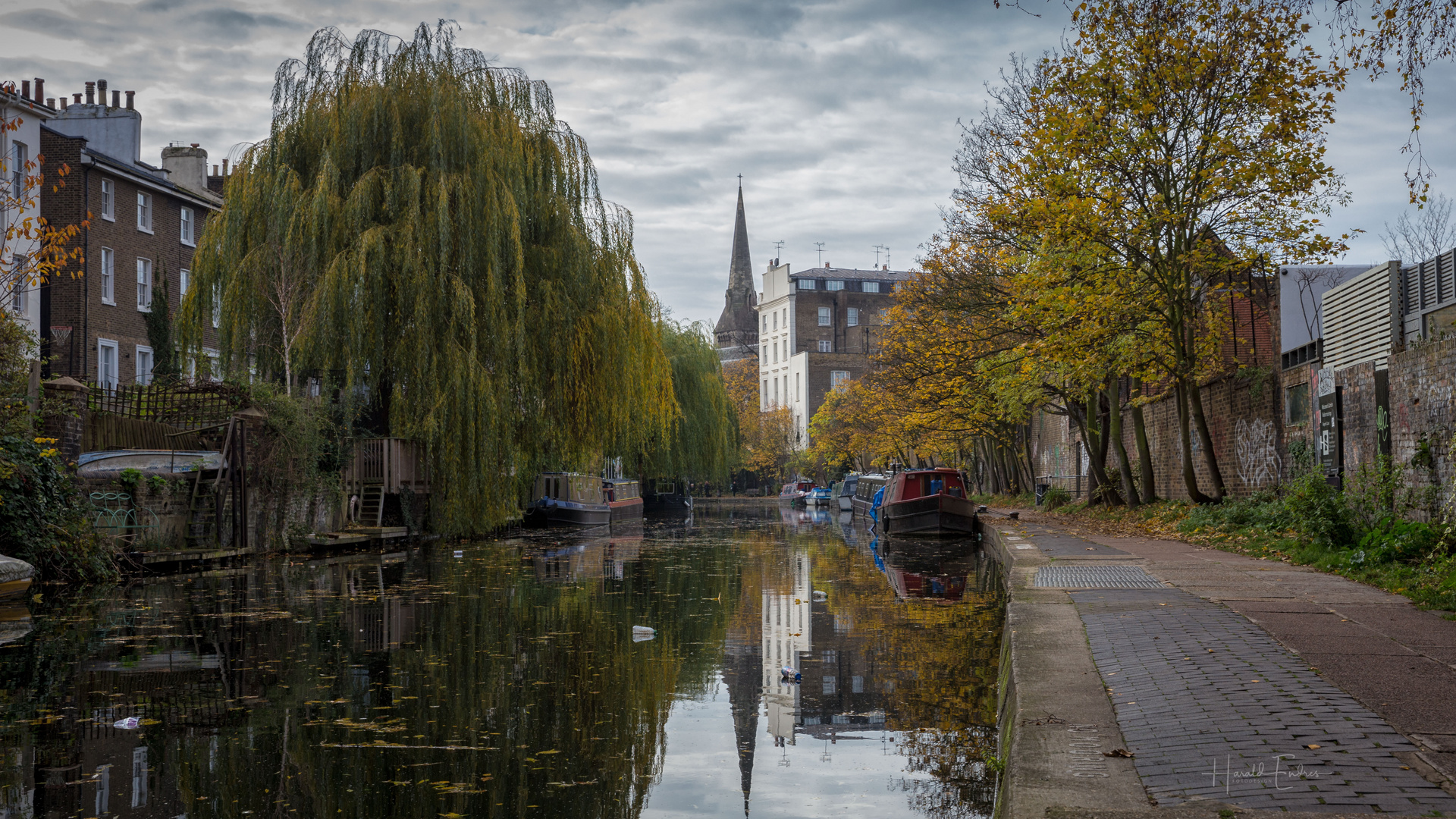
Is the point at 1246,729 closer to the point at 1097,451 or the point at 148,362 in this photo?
the point at 1097,451

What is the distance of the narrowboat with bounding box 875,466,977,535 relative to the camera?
30.0m

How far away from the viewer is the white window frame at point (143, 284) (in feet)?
111

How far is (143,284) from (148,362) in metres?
2.21

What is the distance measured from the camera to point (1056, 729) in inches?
211

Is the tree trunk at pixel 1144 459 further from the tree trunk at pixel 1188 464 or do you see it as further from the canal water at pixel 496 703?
the canal water at pixel 496 703

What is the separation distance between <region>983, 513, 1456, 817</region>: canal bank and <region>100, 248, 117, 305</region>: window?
29.3 metres

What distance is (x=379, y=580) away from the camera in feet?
55.1

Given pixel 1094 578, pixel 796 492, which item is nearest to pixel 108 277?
pixel 1094 578

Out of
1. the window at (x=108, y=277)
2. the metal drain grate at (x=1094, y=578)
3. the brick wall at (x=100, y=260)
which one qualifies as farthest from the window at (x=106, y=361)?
the metal drain grate at (x=1094, y=578)

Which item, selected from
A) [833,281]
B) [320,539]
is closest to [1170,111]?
[320,539]

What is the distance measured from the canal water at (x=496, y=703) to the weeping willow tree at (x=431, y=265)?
25.4 ft

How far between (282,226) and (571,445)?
745cm

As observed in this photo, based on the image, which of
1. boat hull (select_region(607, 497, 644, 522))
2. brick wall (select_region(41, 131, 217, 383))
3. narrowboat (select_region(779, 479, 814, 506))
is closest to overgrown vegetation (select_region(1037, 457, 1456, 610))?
boat hull (select_region(607, 497, 644, 522))

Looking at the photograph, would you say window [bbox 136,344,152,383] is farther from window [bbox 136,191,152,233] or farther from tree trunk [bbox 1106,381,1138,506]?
tree trunk [bbox 1106,381,1138,506]
